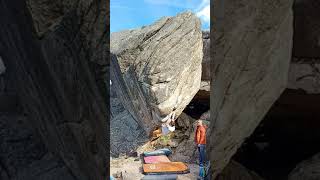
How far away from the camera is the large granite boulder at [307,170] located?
87cm

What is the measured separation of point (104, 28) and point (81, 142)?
346 mm

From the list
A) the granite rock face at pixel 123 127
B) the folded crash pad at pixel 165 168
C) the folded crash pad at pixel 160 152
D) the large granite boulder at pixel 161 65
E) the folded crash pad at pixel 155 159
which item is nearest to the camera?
the folded crash pad at pixel 165 168

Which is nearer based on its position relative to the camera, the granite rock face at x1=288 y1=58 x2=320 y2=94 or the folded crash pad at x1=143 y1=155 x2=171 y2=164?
the granite rock face at x1=288 y1=58 x2=320 y2=94

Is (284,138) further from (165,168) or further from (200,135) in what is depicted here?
(165,168)

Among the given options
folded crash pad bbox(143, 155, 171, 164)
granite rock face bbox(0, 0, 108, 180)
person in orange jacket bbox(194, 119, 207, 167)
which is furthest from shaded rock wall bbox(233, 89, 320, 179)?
folded crash pad bbox(143, 155, 171, 164)

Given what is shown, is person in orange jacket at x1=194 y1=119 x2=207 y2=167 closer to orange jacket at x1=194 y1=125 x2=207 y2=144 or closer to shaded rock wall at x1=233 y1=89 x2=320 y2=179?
orange jacket at x1=194 y1=125 x2=207 y2=144

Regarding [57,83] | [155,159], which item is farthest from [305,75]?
[155,159]

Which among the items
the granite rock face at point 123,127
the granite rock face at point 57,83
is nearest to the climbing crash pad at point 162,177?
the granite rock face at point 123,127

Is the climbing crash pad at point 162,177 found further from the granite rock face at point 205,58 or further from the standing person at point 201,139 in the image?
the granite rock face at point 205,58

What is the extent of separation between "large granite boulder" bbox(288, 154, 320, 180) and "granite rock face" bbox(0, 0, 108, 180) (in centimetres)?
57

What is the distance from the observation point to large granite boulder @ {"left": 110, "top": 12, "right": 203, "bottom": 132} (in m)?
6.41

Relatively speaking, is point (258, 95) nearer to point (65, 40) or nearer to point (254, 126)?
point (254, 126)

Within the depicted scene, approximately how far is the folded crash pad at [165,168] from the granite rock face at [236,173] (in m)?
3.61

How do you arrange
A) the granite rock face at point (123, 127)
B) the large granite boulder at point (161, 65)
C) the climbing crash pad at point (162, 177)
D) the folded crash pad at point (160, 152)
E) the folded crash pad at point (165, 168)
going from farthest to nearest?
the granite rock face at point (123, 127)
the large granite boulder at point (161, 65)
the folded crash pad at point (160, 152)
the folded crash pad at point (165, 168)
the climbing crash pad at point (162, 177)
